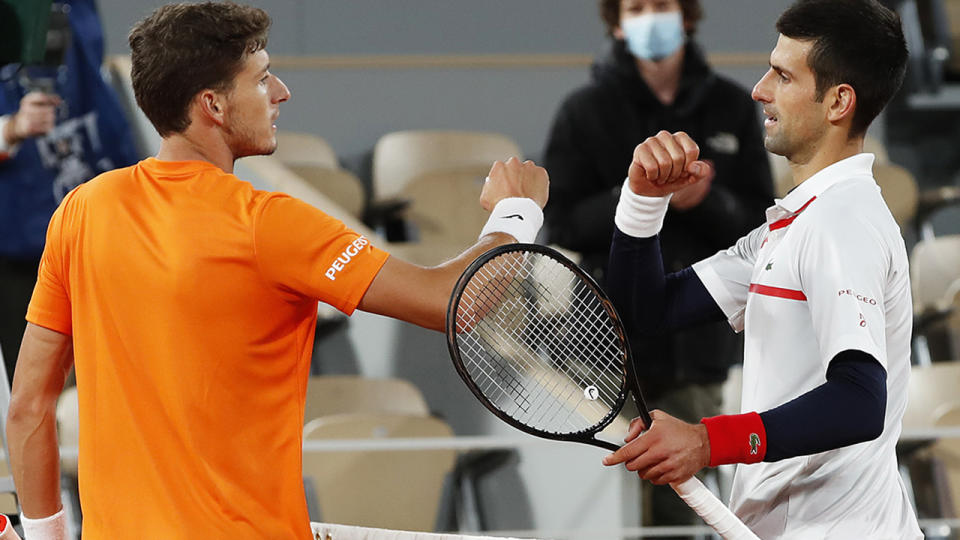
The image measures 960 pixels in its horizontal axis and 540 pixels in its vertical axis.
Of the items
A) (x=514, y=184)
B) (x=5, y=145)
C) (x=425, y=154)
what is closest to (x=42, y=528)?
(x=514, y=184)

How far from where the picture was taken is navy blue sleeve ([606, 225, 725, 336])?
181 cm

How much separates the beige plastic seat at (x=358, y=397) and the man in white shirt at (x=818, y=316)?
1.89 meters

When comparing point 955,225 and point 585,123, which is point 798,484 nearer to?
point 585,123

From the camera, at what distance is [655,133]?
10.5 ft

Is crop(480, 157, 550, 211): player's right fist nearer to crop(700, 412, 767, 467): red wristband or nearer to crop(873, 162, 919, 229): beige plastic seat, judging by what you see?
crop(700, 412, 767, 467): red wristband

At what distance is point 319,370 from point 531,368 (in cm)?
222

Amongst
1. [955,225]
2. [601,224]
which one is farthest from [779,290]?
[955,225]

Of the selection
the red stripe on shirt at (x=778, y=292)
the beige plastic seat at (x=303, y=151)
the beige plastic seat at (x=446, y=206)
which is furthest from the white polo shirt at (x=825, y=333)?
the beige plastic seat at (x=303, y=151)

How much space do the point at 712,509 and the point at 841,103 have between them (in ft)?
1.80

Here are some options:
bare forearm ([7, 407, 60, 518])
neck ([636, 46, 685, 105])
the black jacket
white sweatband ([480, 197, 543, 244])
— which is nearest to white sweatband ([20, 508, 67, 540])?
bare forearm ([7, 407, 60, 518])

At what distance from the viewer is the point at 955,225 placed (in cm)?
517

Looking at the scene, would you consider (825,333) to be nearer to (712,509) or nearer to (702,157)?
(712,509)

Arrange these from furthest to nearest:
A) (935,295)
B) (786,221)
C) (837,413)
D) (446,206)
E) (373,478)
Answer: (446,206)
(935,295)
(373,478)
(786,221)
(837,413)

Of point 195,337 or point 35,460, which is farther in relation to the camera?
point 35,460
